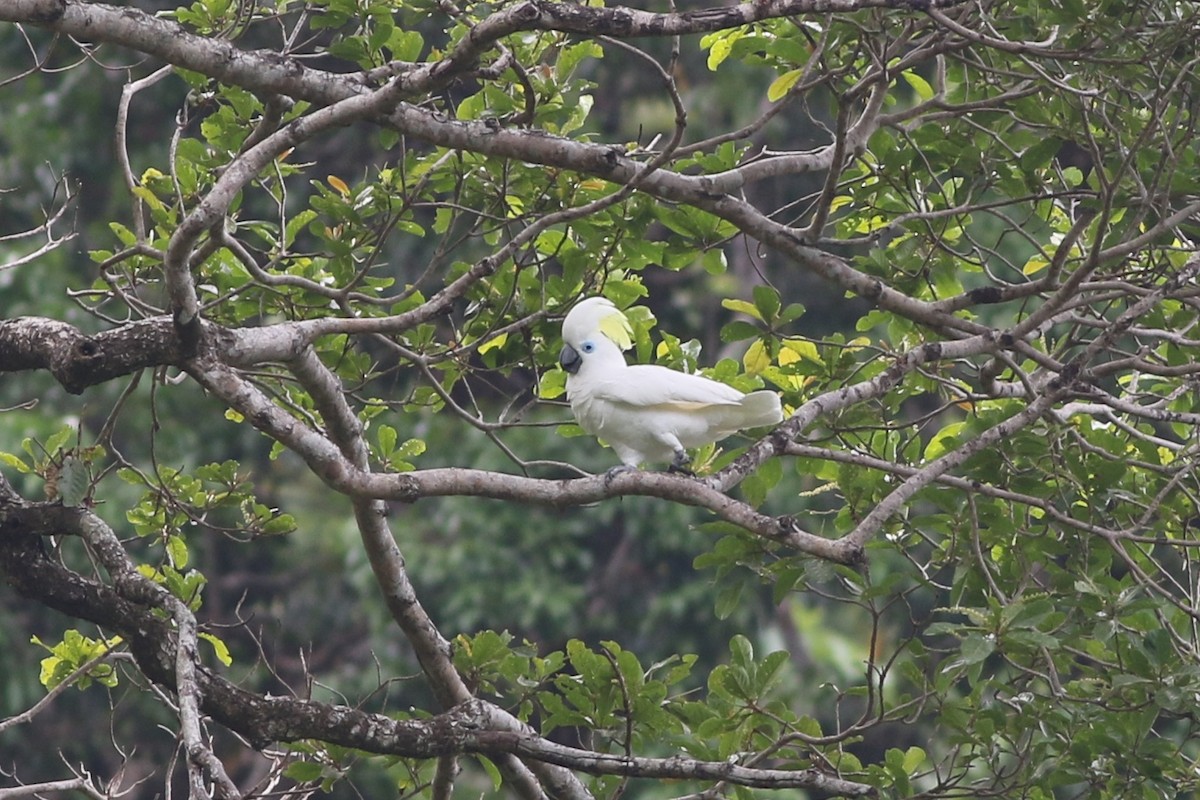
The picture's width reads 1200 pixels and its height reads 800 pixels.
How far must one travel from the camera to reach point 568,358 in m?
3.63

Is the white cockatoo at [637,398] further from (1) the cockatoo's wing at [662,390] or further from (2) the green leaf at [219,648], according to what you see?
(2) the green leaf at [219,648]

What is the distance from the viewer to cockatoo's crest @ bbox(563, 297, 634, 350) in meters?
3.53

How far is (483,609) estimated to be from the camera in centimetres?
845

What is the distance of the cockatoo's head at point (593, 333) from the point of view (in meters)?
3.54

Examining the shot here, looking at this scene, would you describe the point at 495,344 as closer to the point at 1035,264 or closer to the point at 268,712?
the point at 268,712

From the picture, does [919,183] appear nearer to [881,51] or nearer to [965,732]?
[881,51]

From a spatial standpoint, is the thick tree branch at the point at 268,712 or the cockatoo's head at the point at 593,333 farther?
the cockatoo's head at the point at 593,333

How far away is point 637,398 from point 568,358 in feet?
0.67

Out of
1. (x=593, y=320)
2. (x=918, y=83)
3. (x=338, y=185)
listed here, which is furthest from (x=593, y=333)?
(x=918, y=83)

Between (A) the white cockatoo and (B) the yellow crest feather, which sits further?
(B) the yellow crest feather

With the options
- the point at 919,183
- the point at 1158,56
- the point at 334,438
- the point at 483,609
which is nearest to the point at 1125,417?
the point at 919,183

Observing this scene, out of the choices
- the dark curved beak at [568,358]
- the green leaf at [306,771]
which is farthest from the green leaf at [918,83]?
the green leaf at [306,771]

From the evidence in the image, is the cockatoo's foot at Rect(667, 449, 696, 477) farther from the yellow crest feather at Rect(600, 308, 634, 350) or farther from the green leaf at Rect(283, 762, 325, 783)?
the green leaf at Rect(283, 762, 325, 783)

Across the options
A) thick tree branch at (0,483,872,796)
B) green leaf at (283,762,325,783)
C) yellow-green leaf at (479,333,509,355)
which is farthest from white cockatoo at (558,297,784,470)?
green leaf at (283,762,325,783)
